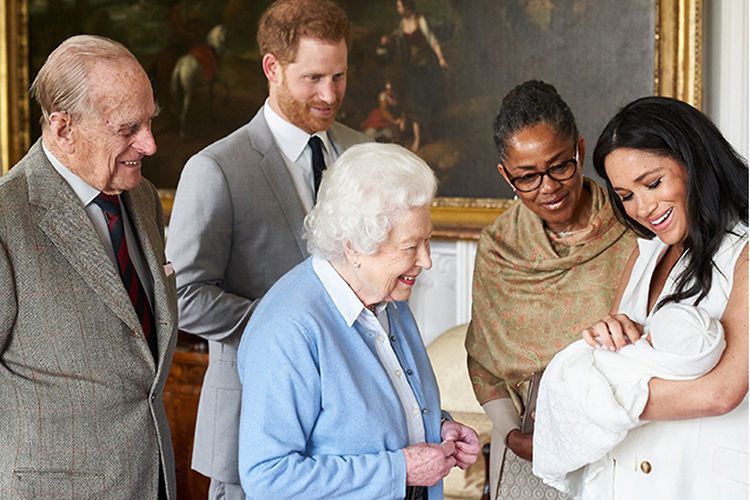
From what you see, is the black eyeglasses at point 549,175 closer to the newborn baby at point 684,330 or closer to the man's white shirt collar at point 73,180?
the newborn baby at point 684,330

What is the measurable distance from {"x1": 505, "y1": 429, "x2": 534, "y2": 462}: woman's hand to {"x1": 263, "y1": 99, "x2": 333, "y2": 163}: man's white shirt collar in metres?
1.28

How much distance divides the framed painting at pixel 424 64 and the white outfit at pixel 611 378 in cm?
241

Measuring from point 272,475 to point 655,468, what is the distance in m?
0.93

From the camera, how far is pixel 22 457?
262cm

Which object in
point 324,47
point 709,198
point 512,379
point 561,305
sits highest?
point 324,47

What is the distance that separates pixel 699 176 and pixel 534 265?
88 cm

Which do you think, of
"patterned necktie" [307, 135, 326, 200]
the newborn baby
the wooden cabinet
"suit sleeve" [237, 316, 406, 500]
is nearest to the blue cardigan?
"suit sleeve" [237, 316, 406, 500]

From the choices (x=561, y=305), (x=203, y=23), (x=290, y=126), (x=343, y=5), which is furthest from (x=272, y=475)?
(x=203, y=23)

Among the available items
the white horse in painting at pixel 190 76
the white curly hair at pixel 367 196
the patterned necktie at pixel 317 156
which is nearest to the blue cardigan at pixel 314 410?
the white curly hair at pixel 367 196

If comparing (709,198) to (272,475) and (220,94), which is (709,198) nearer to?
(272,475)

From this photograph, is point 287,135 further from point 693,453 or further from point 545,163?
point 693,453

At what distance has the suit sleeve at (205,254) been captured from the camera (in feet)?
11.5

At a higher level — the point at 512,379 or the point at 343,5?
the point at 343,5

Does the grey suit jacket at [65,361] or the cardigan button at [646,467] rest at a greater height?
the grey suit jacket at [65,361]
